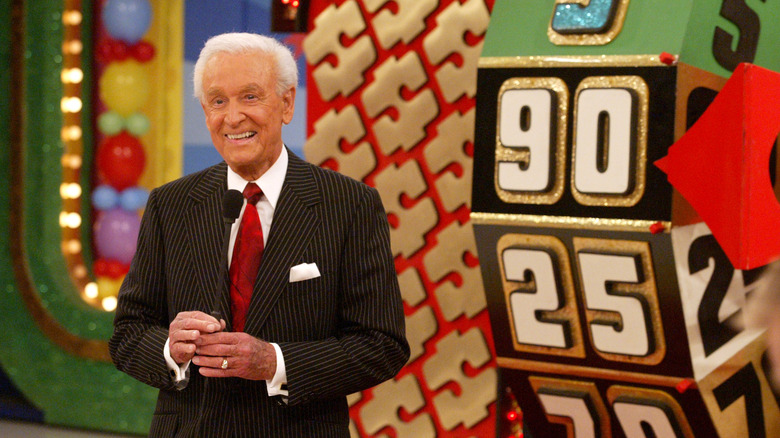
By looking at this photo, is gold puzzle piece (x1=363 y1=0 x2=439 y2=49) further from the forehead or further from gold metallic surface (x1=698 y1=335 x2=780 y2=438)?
the forehead

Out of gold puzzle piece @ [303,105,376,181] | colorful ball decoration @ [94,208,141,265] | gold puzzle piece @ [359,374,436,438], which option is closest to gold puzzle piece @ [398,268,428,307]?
gold puzzle piece @ [359,374,436,438]

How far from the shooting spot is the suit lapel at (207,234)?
5.03 ft

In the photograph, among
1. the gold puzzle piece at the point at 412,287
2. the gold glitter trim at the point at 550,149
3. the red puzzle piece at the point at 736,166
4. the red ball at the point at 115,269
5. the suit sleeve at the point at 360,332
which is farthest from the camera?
the red ball at the point at 115,269

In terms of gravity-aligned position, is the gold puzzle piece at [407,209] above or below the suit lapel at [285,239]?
below

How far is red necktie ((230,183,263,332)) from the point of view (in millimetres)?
1523

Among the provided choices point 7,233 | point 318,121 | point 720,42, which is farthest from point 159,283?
point 7,233

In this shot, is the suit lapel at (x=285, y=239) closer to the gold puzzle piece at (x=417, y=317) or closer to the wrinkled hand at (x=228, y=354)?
the wrinkled hand at (x=228, y=354)

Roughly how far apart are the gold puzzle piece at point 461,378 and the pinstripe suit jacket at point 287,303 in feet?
5.19

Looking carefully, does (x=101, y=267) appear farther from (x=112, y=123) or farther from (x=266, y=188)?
(x=266, y=188)

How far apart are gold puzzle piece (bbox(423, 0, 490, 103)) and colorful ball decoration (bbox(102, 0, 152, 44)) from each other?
197 cm

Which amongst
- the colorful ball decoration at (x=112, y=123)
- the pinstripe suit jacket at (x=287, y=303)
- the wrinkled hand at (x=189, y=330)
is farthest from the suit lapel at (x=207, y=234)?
the colorful ball decoration at (x=112, y=123)

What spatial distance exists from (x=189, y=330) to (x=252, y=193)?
0.31m

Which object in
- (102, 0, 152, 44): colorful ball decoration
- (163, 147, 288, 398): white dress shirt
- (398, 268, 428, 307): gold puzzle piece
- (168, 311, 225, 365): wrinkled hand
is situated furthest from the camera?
(102, 0, 152, 44): colorful ball decoration

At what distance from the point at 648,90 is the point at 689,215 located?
34cm
